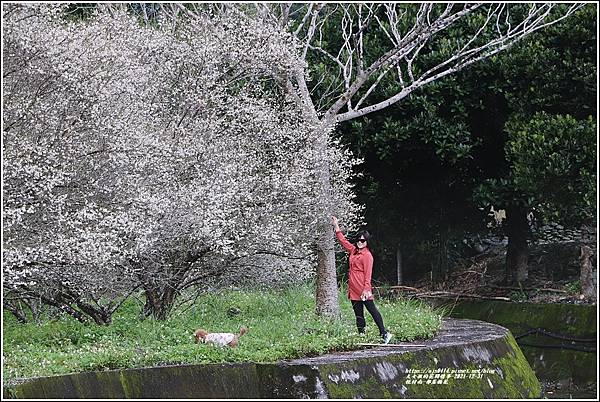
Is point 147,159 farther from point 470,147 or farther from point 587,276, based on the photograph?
point 587,276

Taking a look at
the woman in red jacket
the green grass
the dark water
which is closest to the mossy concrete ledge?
the green grass

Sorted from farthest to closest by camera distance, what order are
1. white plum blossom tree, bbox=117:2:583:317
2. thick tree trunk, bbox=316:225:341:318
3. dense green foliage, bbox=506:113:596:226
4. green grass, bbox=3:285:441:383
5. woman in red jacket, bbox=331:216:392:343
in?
dense green foliage, bbox=506:113:596:226 → white plum blossom tree, bbox=117:2:583:317 → thick tree trunk, bbox=316:225:341:318 → woman in red jacket, bbox=331:216:392:343 → green grass, bbox=3:285:441:383

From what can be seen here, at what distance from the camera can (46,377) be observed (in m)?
7.29

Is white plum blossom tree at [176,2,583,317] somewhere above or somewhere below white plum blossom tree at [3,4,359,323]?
above

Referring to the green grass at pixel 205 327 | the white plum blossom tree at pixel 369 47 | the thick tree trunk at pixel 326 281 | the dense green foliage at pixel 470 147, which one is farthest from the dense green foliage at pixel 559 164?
the thick tree trunk at pixel 326 281

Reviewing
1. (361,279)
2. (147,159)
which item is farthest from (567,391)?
(147,159)

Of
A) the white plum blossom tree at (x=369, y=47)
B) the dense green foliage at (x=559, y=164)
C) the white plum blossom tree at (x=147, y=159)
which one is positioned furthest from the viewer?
the dense green foliage at (x=559, y=164)

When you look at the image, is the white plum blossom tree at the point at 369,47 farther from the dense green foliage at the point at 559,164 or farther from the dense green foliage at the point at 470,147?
the dense green foliage at the point at 559,164

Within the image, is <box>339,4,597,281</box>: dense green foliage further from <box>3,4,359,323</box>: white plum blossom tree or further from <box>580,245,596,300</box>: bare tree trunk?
<box>3,4,359,323</box>: white plum blossom tree

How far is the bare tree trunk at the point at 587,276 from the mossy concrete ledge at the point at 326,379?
15.6ft

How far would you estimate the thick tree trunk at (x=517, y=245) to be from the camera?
15.8m

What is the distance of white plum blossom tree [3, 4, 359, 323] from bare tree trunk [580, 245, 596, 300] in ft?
14.2

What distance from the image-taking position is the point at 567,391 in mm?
11734

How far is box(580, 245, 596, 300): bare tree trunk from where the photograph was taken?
45.2 feet
